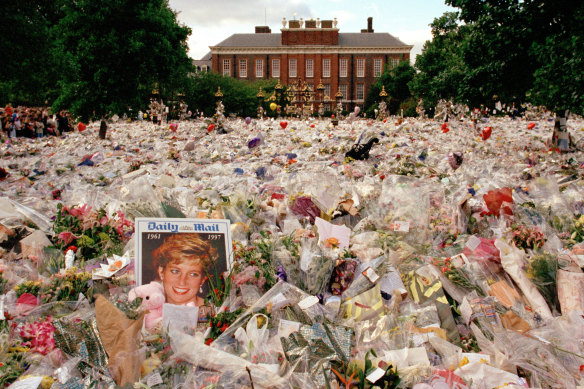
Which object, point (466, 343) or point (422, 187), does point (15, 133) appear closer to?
point (422, 187)

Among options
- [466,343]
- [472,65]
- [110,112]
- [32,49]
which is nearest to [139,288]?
[466,343]

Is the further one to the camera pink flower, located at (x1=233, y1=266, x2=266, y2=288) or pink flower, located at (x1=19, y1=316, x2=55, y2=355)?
pink flower, located at (x1=233, y1=266, x2=266, y2=288)

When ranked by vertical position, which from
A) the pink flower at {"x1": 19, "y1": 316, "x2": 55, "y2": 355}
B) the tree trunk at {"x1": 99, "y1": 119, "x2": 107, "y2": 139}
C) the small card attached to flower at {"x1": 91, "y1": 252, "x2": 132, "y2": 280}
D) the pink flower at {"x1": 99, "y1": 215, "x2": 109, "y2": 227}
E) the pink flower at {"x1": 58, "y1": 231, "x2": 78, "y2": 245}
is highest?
the tree trunk at {"x1": 99, "y1": 119, "x2": 107, "y2": 139}

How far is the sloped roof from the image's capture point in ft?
175

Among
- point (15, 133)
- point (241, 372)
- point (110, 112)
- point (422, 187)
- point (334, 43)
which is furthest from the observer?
point (334, 43)

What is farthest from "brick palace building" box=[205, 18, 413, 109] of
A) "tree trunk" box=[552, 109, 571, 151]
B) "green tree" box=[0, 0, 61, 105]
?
"green tree" box=[0, 0, 61, 105]

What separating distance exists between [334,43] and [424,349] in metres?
54.5

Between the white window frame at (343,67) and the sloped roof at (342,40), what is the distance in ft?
5.57

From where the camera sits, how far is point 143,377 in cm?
191

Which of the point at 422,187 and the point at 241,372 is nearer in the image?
the point at 241,372

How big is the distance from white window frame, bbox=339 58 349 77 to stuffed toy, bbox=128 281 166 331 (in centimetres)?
A: 5424

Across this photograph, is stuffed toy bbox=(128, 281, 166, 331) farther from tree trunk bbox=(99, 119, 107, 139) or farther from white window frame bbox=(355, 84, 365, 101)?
white window frame bbox=(355, 84, 365, 101)

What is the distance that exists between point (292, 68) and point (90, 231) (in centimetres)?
5238

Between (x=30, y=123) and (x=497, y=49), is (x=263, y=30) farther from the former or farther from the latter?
(x=497, y=49)
